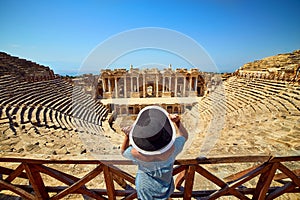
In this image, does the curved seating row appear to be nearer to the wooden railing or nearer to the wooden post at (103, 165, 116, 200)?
the wooden railing

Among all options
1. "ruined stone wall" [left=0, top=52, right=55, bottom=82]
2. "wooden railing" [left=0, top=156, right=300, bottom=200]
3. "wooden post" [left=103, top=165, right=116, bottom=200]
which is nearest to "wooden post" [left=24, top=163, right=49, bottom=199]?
"wooden railing" [left=0, top=156, right=300, bottom=200]

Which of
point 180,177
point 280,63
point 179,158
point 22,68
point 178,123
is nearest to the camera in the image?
point 178,123

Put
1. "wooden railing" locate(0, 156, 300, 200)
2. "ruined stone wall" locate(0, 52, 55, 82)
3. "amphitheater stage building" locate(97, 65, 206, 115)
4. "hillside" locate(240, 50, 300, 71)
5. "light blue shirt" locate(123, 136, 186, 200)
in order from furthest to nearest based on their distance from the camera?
"amphitheater stage building" locate(97, 65, 206, 115), "hillside" locate(240, 50, 300, 71), "ruined stone wall" locate(0, 52, 55, 82), "wooden railing" locate(0, 156, 300, 200), "light blue shirt" locate(123, 136, 186, 200)

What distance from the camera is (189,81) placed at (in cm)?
2845

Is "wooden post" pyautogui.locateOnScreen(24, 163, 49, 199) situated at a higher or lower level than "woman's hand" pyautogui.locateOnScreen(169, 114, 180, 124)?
lower

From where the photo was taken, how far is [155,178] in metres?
1.35

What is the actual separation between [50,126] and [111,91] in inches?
802

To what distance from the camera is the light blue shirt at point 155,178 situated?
1305 mm

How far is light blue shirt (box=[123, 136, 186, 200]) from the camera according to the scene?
130 centimetres

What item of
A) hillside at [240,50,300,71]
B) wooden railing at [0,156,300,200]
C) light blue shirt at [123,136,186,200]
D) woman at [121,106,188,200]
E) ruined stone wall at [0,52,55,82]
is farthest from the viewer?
hillside at [240,50,300,71]

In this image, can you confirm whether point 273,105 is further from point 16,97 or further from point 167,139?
point 16,97

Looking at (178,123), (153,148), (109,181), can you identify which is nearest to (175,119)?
(178,123)

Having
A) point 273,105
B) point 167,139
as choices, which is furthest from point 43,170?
point 273,105

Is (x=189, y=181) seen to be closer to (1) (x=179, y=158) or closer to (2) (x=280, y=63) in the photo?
(1) (x=179, y=158)
